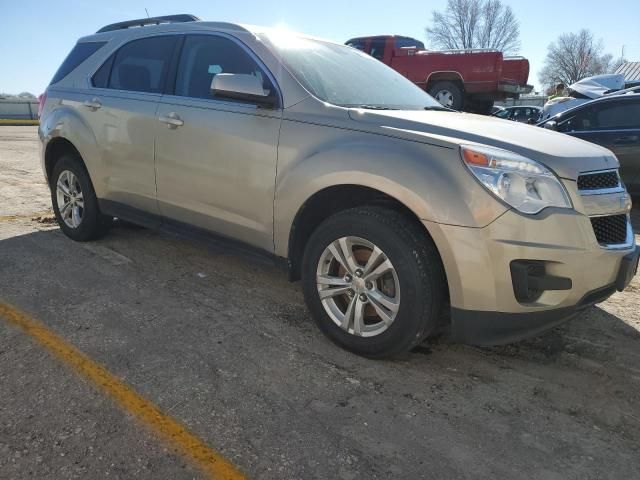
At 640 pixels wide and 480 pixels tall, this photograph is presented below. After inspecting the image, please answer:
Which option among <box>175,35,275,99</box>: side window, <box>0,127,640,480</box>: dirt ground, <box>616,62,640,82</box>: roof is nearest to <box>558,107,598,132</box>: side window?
<box>0,127,640,480</box>: dirt ground

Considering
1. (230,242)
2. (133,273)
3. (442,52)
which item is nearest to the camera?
(230,242)

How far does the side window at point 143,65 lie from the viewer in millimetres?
3904

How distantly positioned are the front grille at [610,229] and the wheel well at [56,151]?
405cm

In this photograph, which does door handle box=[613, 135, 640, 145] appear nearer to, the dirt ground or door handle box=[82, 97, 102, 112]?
the dirt ground

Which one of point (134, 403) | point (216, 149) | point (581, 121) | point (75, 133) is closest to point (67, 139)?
point (75, 133)

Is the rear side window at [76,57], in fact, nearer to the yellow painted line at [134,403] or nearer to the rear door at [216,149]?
the rear door at [216,149]

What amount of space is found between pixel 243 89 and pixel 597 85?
14665mm

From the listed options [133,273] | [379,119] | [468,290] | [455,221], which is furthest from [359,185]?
[133,273]

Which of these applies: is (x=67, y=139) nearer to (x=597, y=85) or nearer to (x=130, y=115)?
(x=130, y=115)

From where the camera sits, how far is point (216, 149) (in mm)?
3348

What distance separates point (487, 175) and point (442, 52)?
11.5m

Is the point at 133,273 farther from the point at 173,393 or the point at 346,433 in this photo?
the point at 346,433

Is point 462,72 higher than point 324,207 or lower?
higher

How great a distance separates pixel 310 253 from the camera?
117 inches
